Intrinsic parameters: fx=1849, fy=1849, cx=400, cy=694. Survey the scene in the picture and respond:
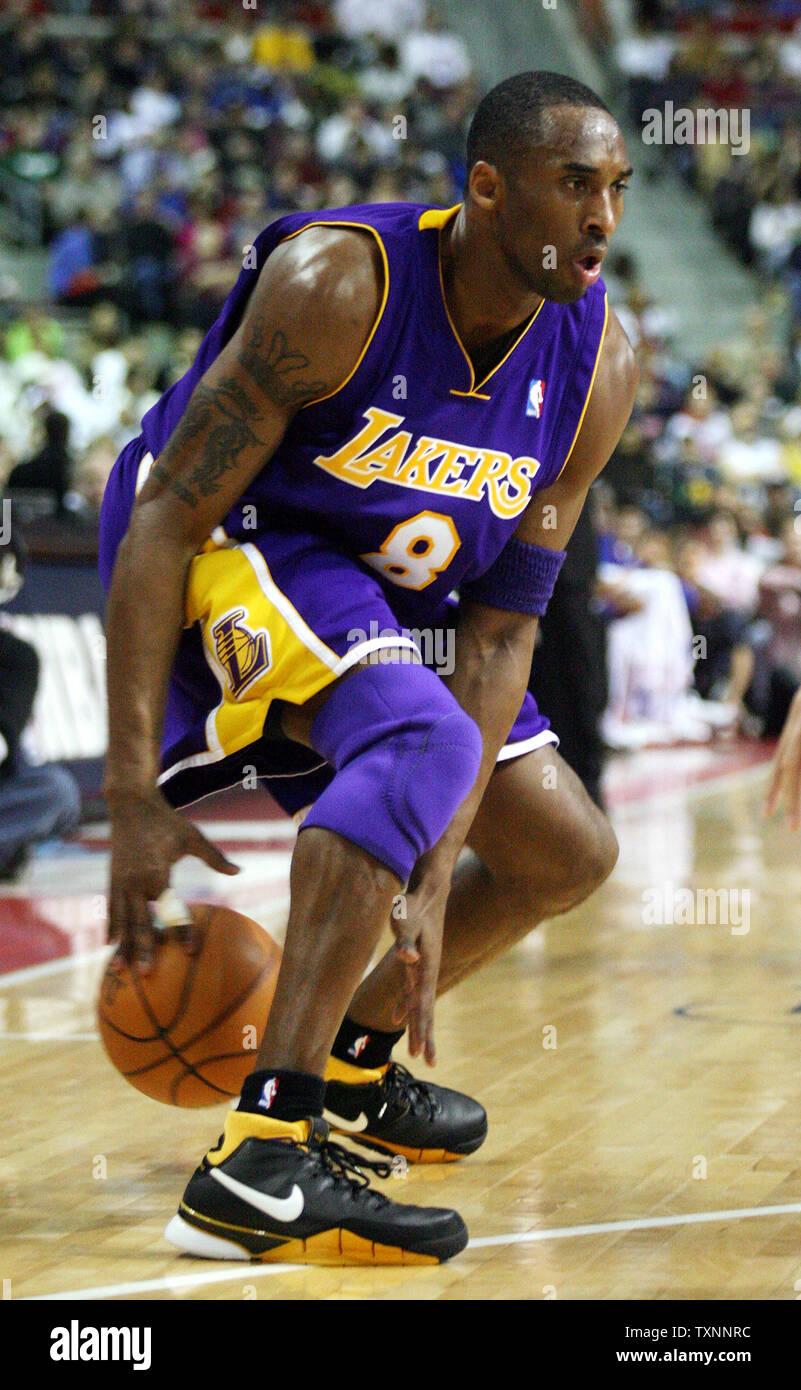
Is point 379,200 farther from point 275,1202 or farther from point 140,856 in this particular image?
point 275,1202

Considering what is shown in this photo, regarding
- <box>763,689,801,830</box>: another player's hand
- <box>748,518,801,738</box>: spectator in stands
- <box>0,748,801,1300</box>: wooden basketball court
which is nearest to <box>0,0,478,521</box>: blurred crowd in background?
<box>748,518,801,738</box>: spectator in stands

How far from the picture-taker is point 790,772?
3852 millimetres

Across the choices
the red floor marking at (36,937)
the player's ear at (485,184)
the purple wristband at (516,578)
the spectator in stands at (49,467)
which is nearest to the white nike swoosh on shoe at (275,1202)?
the purple wristband at (516,578)

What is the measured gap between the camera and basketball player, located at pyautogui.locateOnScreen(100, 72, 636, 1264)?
2.75 metres

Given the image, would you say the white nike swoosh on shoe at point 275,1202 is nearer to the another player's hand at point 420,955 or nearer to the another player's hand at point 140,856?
the another player's hand at point 420,955

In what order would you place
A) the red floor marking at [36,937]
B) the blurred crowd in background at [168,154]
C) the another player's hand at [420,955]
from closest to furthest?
1. the another player's hand at [420,955]
2. the red floor marking at [36,937]
3. the blurred crowd in background at [168,154]

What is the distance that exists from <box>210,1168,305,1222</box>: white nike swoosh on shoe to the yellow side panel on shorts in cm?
69

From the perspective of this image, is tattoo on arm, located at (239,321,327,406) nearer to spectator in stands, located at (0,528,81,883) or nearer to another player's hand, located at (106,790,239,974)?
another player's hand, located at (106,790,239,974)

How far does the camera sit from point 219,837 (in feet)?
26.7

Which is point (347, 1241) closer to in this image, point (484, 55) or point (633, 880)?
point (633, 880)

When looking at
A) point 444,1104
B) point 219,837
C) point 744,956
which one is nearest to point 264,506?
point 444,1104

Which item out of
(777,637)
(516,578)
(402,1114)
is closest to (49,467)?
(777,637)

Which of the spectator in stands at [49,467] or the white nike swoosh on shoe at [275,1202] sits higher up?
the spectator in stands at [49,467]

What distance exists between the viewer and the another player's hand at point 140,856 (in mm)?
2758
